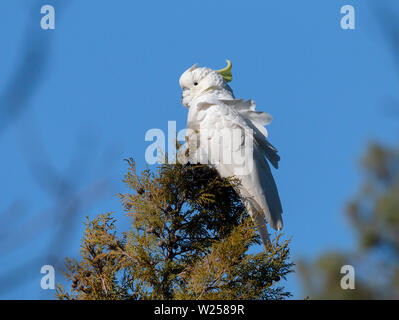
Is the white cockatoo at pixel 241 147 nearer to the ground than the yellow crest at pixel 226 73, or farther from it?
nearer to the ground

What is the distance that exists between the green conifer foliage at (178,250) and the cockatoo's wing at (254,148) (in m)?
0.25

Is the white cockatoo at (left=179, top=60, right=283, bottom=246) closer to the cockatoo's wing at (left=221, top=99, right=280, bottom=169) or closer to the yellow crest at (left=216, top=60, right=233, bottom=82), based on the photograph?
the cockatoo's wing at (left=221, top=99, right=280, bottom=169)

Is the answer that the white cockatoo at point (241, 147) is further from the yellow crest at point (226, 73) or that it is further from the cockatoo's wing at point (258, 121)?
the yellow crest at point (226, 73)

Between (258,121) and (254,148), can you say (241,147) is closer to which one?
(254,148)

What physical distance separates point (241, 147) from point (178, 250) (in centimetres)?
123

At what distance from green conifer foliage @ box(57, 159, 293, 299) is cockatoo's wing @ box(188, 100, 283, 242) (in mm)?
246

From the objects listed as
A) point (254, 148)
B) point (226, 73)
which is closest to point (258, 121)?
point (254, 148)

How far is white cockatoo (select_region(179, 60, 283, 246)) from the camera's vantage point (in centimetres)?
495

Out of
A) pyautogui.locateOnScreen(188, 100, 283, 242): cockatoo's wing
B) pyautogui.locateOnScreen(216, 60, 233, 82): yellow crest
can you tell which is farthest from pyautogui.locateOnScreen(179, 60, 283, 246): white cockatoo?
pyautogui.locateOnScreen(216, 60, 233, 82): yellow crest

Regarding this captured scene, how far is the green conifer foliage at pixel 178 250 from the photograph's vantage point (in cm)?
407

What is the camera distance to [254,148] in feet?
17.2

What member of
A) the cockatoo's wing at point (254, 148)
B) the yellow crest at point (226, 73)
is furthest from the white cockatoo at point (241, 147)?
the yellow crest at point (226, 73)
